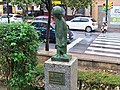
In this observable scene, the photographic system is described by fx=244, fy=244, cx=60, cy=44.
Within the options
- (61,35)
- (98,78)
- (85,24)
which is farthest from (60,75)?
(85,24)

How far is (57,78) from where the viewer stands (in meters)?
5.66

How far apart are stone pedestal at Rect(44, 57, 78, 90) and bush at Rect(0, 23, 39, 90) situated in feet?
2.33

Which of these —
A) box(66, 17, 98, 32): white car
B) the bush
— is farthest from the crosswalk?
the bush

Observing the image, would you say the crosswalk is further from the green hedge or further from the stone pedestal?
the stone pedestal

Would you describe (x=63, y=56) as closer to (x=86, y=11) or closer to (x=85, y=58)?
(x=85, y=58)

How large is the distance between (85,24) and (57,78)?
18.6 meters

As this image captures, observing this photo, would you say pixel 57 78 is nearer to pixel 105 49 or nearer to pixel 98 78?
pixel 98 78

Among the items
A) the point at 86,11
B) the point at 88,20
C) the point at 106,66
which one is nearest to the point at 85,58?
the point at 106,66

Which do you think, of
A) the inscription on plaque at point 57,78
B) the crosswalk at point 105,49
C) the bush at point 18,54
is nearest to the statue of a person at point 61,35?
the inscription on plaque at point 57,78

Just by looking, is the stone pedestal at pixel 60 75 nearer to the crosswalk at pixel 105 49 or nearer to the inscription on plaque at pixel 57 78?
the inscription on plaque at pixel 57 78

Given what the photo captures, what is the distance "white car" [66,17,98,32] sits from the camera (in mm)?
23672

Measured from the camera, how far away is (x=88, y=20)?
23.9 meters

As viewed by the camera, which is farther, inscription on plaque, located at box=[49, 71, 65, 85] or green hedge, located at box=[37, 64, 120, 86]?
green hedge, located at box=[37, 64, 120, 86]

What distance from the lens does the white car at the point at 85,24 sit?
2367 centimetres
